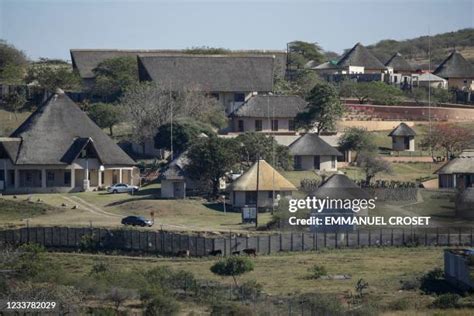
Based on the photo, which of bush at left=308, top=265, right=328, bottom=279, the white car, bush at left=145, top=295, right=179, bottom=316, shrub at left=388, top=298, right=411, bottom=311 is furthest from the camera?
the white car

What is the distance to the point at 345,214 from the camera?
64875 millimetres

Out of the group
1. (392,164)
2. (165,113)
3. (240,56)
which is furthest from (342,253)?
(240,56)

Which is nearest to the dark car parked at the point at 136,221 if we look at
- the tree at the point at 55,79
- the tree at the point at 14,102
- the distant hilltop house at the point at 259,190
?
the distant hilltop house at the point at 259,190

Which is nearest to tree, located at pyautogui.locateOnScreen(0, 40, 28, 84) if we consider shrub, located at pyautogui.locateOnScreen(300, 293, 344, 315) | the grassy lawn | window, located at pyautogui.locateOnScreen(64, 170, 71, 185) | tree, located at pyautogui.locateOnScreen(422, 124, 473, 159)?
window, located at pyautogui.locateOnScreen(64, 170, 71, 185)

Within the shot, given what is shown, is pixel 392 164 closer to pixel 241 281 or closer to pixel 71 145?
pixel 71 145

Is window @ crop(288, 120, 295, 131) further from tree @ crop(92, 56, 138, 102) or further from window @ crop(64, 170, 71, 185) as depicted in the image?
window @ crop(64, 170, 71, 185)

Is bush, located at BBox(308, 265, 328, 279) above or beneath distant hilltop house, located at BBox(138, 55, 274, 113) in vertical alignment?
beneath

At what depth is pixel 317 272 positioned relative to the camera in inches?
2131

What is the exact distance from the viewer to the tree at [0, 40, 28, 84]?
95.9m

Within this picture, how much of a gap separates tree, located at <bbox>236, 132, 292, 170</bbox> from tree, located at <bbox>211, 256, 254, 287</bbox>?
18.4 m

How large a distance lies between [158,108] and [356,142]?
10422mm

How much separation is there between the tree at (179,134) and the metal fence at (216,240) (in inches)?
558

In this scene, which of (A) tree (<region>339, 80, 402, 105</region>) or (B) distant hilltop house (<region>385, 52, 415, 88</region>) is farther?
(B) distant hilltop house (<region>385, 52, 415, 88</region>)

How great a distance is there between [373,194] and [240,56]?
27.4 meters
